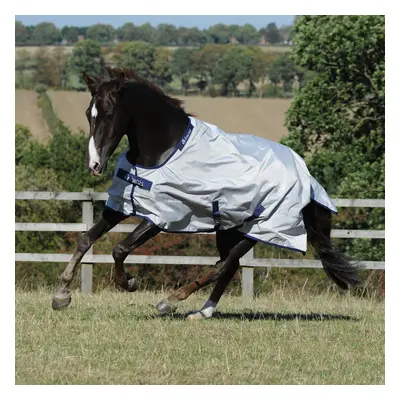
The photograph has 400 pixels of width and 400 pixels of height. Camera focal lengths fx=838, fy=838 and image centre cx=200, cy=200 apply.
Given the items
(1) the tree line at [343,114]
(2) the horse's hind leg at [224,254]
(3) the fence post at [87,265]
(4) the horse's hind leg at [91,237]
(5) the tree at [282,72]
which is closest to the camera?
(4) the horse's hind leg at [91,237]

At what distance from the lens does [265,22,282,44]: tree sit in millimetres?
96750

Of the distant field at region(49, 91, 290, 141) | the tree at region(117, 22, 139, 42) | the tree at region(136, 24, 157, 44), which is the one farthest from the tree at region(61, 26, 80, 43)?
the distant field at region(49, 91, 290, 141)

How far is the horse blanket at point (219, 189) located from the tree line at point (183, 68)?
6715cm

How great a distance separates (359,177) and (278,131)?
47496 millimetres

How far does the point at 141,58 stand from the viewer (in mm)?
78188

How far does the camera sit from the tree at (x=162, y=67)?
7769cm

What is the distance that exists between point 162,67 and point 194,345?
245ft

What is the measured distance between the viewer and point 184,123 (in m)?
7.42

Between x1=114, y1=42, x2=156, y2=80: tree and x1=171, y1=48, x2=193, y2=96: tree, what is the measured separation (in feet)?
7.17

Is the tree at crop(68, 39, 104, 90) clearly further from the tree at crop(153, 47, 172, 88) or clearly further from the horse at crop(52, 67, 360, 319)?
the horse at crop(52, 67, 360, 319)

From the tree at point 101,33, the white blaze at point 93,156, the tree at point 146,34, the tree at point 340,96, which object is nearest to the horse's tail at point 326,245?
the white blaze at point 93,156

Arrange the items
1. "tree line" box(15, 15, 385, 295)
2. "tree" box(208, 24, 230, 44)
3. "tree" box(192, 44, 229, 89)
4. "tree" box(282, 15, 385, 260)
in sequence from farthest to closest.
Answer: "tree" box(208, 24, 230, 44) < "tree" box(192, 44, 229, 89) < "tree" box(282, 15, 385, 260) < "tree line" box(15, 15, 385, 295)

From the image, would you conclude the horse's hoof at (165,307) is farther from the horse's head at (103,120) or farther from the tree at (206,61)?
the tree at (206,61)

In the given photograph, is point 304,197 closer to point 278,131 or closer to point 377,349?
point 377,349
